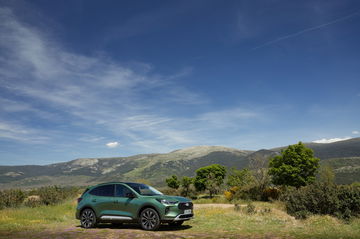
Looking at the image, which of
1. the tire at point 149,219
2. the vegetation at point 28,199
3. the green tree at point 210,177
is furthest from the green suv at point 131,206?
the green tree at point 210,177

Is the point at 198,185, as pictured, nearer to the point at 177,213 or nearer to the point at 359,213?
the point at 359,213

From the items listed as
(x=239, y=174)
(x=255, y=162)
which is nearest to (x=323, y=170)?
(x=239, y=174)

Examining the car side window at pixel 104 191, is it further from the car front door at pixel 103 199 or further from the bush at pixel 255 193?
the bush at pixel 255 193

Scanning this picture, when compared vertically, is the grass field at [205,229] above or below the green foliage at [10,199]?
below

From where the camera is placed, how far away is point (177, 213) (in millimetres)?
12102

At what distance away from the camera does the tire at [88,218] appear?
13.5 meters

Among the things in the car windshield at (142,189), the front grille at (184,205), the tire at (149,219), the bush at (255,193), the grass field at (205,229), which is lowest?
the bush at (255,193)

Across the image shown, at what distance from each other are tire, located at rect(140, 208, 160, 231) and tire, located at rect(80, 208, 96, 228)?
259 cm

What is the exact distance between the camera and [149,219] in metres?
12.3

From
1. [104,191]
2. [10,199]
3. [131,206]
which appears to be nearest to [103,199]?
[104,191]

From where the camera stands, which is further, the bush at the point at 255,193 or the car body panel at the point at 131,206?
the bush at the point at 255,193

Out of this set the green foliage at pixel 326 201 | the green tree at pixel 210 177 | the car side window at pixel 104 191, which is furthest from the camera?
the green tree at pixel 210 177

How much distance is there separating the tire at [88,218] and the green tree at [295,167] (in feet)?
110

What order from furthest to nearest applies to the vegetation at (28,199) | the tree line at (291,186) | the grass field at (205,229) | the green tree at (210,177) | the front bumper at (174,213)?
1. the green tree at (210,177)
2. the vegetation at (28,199)
3. the tree line at (291,186)
4. the front bumper at (174,213)
5. the grass field at (205,229)
